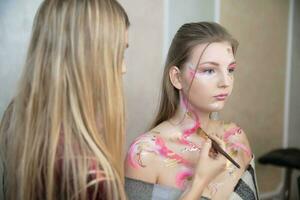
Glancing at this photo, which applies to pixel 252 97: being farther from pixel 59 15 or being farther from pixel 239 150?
pixel 59 15

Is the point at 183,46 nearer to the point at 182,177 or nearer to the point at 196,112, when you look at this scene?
the point at 196,112

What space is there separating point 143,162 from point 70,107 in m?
0.37

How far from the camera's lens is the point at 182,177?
3.30 feet

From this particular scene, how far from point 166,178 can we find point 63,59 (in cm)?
46

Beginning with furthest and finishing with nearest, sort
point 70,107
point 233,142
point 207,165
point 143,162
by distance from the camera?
1. point 233,142
2. point 143,162
3. point 207,165
4. point 70,107

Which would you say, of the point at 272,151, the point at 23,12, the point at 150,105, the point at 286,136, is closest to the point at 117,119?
the point at 23,12

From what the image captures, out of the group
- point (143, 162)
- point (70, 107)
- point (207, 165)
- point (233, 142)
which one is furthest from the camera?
point (233, 142)

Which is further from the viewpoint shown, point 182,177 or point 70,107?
point 182,177

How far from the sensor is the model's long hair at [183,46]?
3.45 feet

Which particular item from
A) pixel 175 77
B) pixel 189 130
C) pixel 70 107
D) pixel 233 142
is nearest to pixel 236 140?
pixel 233 142

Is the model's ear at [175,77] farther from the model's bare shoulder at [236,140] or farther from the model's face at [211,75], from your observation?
the model's bare shoulder at [236,140]

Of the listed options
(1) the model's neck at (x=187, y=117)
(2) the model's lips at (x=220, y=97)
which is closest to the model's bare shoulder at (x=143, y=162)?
(1) the model's neck at (x=187, y=117)

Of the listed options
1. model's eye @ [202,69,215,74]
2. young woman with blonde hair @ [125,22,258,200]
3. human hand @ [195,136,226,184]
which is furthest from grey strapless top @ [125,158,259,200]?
model's eye @ [202,69,215,74]

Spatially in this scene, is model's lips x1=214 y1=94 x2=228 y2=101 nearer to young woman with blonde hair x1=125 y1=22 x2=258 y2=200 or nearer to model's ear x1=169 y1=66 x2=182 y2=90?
young woman with blonde hair x1=125 y1=22 x2=258 y2=200
